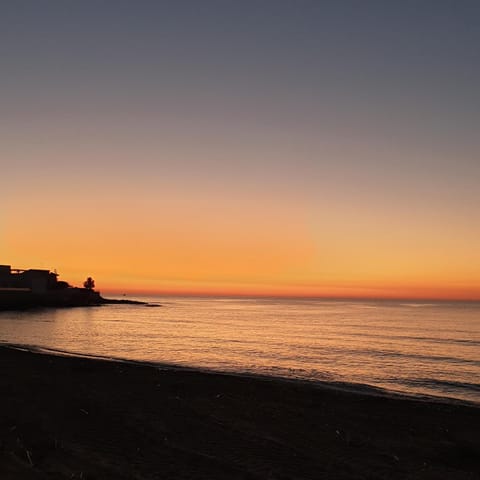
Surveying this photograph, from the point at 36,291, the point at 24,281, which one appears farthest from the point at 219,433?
the point at 24,281

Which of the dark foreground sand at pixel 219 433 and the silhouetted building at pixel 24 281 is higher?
the silhouetted building at pixel 24 281

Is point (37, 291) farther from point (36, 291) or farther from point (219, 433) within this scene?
point (219, 433)

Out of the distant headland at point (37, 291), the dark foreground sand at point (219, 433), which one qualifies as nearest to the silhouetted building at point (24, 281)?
the distant headland at point (37, 291)

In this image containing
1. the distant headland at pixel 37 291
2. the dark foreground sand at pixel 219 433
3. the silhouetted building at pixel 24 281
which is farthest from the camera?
the silhouetted building at pixel 24 281

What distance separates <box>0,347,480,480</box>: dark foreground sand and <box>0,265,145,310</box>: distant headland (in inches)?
4681

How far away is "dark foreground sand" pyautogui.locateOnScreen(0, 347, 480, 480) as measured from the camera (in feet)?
35.6

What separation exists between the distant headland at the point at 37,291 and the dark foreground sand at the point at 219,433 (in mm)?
118907

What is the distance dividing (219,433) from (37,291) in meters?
146

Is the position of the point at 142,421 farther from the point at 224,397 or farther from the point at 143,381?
the point at 143,381

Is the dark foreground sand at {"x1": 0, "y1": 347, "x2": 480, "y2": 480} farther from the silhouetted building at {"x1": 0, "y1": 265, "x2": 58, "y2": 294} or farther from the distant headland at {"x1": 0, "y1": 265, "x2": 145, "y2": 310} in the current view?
the silhouetted building at {"x1": 0, "y1": 265, "x2": 58, "y2": 294}

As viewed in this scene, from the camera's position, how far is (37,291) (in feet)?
485

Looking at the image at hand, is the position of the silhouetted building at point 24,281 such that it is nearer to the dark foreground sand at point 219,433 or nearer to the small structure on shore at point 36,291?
the small structure on shore at point 36,291

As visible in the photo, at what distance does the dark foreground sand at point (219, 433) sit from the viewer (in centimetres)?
1084

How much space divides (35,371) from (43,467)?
53.1ft
